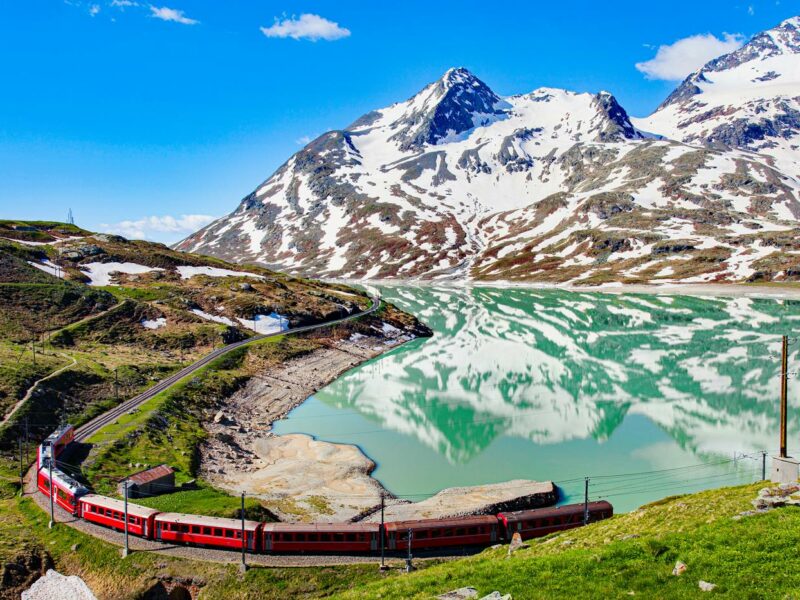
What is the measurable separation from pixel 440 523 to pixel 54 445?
115 feet

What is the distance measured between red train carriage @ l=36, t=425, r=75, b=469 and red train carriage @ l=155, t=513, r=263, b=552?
16.1 metres

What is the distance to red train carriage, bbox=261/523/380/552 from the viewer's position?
3541cm

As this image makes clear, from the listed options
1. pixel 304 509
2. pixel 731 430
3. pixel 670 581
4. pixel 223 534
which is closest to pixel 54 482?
pixel 223 534

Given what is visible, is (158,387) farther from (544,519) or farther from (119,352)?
(544,519)

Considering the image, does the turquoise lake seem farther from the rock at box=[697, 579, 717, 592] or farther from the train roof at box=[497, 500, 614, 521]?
the rock at box=[697, 579, 717, 592]

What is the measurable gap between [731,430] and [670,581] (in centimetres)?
5528

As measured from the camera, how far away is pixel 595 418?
7056 cm

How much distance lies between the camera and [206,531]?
35875mm

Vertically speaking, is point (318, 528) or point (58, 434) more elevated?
point (58, 434)

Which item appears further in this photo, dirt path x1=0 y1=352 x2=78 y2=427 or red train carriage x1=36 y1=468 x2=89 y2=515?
dirt path x1=0 y1=352 x2=78 y2=427

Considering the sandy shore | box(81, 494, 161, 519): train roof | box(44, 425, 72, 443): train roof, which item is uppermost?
box(44, 425, 72, 443): train roof

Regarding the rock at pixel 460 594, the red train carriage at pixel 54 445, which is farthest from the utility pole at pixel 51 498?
the rock at pixel 460 594

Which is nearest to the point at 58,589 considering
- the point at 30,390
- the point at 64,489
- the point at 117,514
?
the point at 117,514

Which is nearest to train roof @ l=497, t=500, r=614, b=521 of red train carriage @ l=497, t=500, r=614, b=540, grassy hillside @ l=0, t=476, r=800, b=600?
red train carriage @ l=497, t=500, r=614, b=540
